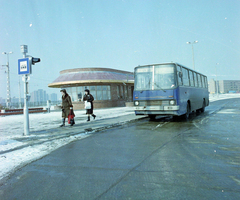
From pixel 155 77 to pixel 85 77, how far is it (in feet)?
60.4

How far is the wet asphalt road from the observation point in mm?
3463

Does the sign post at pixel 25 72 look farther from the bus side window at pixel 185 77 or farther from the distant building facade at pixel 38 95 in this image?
the distant building facade at pixel 38 95

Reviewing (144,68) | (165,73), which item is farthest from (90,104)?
(165,73)

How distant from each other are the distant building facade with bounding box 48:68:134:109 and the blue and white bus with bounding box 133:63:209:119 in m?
16.7

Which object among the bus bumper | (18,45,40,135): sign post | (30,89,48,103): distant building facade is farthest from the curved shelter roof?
(30,89,48,103): distant building facade

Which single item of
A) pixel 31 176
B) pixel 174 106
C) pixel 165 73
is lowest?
pixel 31 176

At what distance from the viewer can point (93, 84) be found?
3033cm

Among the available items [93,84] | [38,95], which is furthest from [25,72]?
[38,95]

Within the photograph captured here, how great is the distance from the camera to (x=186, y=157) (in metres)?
5.32

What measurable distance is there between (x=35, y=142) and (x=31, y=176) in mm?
3550

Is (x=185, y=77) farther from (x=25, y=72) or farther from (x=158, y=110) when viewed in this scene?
(x=25, y=72)

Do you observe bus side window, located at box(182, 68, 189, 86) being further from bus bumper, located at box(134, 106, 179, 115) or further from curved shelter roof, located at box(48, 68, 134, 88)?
curved shelter roof, located at box(48, 68, 134, 88)

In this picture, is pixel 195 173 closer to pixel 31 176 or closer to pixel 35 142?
pixel 31 176

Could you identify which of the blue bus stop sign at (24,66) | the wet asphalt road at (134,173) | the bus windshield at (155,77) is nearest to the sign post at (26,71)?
the blue bus stop sign at (24,66)
